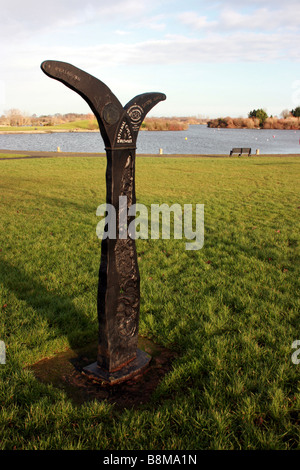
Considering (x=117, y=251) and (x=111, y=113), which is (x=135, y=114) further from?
(x=117, y=251)

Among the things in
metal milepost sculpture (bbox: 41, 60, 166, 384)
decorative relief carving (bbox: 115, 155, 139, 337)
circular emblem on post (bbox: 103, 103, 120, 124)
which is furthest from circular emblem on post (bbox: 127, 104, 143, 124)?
decorative relief carving (bbox: 115, 155, 139, 337)

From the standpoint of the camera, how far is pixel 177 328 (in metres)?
4.45

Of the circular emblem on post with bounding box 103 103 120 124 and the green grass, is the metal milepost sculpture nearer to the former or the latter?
the circular emblem on post with bounding box 103 103 120 124

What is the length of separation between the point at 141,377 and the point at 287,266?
3823 mm

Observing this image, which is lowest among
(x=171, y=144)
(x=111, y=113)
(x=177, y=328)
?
(x=177, y=328)

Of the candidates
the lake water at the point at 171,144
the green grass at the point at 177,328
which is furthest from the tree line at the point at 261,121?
the green grass at the point at 177,328

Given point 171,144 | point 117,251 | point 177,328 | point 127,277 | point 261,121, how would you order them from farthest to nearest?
point 261,121 < point 171,144 < point 177,328 < point 127,277 < point 117,251

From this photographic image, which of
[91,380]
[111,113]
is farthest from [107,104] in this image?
[91,380]

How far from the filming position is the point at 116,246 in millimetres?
3557

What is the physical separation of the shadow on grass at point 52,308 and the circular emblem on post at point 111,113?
2594 mm

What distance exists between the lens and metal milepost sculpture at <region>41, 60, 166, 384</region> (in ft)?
10.4

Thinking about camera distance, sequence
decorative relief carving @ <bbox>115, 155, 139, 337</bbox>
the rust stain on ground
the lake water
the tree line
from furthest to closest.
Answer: the tree line < the lake water < decorative relief carving @ <bbox>115, 155, 139, 337</bbox> < the rust stain on ground

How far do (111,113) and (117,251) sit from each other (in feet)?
4.33
